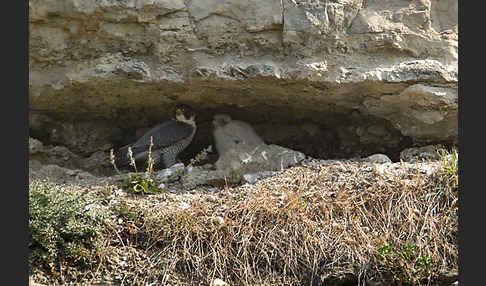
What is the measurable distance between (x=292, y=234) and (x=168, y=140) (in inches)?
83.7

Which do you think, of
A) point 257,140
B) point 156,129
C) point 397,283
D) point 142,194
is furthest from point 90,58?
point 397,283

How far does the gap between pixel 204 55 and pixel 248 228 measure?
75.5 inches

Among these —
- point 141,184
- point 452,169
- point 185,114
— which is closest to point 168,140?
point 185,114

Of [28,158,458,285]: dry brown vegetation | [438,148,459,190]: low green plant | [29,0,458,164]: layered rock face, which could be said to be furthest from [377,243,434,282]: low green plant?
[29,0,458,164]: layered rock face

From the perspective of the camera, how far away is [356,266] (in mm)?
3869

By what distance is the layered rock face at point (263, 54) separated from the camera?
5.02 meters

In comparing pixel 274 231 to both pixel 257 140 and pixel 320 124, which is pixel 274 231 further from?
pixel 320 124

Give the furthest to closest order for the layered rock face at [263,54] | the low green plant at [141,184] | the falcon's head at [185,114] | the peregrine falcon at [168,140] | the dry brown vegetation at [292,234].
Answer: the falcon's head at [185,114]
the peregrine falcon at [168,140]
the layered rock face at [263,54]
the low green plant at [141,184]
the dry brown vegetation at [292,234]

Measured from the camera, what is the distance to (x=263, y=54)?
519 cm

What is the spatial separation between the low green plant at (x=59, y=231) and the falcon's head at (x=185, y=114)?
1.94 metres

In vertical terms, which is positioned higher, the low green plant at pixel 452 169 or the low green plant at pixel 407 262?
the low green plant at pixel 452 169

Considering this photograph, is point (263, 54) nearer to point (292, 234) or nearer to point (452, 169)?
point (292, 234)

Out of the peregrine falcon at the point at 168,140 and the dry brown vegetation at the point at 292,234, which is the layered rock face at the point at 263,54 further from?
the dry brown vegetation at the point at 292,234

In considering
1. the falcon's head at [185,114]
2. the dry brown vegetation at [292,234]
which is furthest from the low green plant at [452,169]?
the falcon's head at [185,114]
